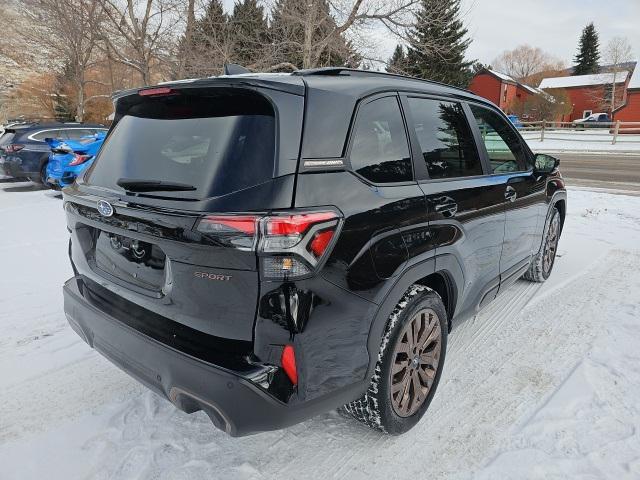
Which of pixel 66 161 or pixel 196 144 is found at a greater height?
pixel 196 144

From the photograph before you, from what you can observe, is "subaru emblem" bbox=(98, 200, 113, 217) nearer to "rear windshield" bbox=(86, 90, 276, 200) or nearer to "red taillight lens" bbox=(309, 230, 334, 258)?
"rear windshield" bbox=(86, 90, 276, 200)

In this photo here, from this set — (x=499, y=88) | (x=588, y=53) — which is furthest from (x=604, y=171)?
(x=588, y=53)

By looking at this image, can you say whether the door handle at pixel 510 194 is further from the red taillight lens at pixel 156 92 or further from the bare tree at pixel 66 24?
the bare tree at pixel 66 24

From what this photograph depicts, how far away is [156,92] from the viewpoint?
2.29 m

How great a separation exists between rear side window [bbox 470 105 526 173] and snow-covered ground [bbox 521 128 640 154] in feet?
68.8

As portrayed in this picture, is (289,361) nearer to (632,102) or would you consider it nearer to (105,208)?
(105,208)

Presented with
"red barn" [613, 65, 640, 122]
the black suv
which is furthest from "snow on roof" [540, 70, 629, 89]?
the black suv

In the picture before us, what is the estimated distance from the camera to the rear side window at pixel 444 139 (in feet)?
8.61

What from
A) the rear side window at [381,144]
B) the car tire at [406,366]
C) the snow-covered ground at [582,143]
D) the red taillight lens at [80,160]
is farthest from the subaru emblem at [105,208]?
the snow-covered ground at [582,143]

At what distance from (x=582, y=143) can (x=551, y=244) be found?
25984 mm

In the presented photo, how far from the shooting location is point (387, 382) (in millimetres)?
2281

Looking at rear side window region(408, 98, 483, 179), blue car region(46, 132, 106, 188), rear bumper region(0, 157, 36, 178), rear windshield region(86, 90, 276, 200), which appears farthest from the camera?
rear bumper region(0, 157, 36, 178)

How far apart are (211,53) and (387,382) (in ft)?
49.3

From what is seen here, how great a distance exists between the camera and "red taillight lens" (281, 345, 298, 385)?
1.81 m
